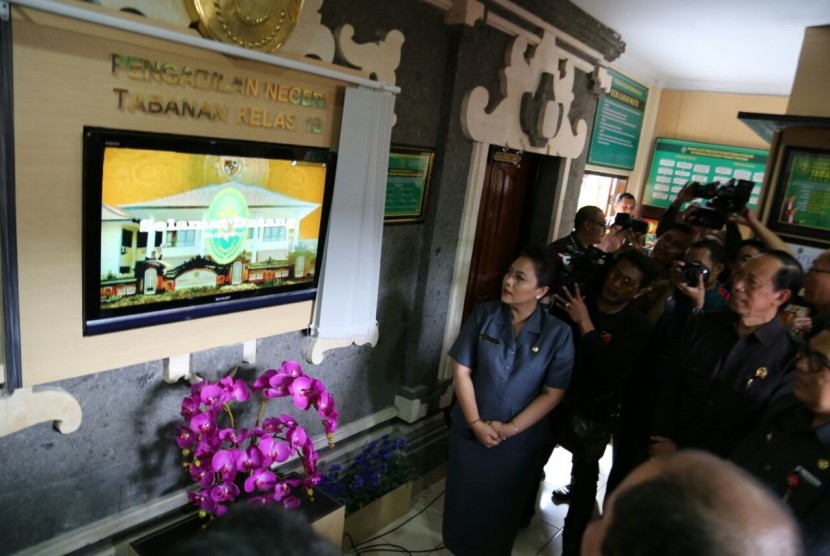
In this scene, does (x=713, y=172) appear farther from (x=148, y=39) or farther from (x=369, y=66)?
(x=148, y=39)

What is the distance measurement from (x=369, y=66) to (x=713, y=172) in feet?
16.7

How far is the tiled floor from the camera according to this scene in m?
2.71

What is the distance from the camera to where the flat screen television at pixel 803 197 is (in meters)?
3.28

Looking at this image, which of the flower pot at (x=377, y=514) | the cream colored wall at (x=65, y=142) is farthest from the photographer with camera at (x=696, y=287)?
the cream colored wall at (x=65, y=142)

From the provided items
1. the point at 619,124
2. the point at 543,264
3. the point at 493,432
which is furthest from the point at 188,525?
the point at 619,124

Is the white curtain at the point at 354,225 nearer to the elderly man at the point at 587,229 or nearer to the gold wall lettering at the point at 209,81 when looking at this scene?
the gold wall lettering at the point at 209,81

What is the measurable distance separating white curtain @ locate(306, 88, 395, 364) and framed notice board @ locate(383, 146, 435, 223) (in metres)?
0.17

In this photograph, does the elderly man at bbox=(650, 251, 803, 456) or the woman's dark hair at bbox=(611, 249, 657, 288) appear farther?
the woman's dark hair at bbox=(611, 249, 657, 288)

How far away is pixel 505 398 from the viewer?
2.19m

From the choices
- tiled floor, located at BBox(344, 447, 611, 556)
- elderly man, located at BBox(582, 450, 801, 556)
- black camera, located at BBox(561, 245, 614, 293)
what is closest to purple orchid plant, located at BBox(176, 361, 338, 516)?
tiled floor, located at BBox(344, 447, 611, 556)

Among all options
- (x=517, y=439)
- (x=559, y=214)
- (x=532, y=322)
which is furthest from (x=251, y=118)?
(x=559, y=214)

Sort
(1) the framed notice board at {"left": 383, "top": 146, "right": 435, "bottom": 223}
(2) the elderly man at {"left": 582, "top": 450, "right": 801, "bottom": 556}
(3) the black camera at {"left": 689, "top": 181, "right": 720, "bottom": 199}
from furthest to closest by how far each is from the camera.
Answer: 1. (3) the black camera at {"left": 689, "top": 181, "right": 720, "bottom": 199}
2. (1) the framed notice board at {"left": 383, "top": 146, "right": 435, "bottom": 223}
3. (2) the elderly man at {"left": 582, "top": 450, "right": 801, "bottom": 556}

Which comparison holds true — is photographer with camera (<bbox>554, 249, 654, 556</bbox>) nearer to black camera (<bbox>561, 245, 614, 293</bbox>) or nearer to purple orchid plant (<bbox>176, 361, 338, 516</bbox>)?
black camera (<bbox>561, 245, 614, 293</bbox>)

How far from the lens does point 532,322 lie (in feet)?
7.17
